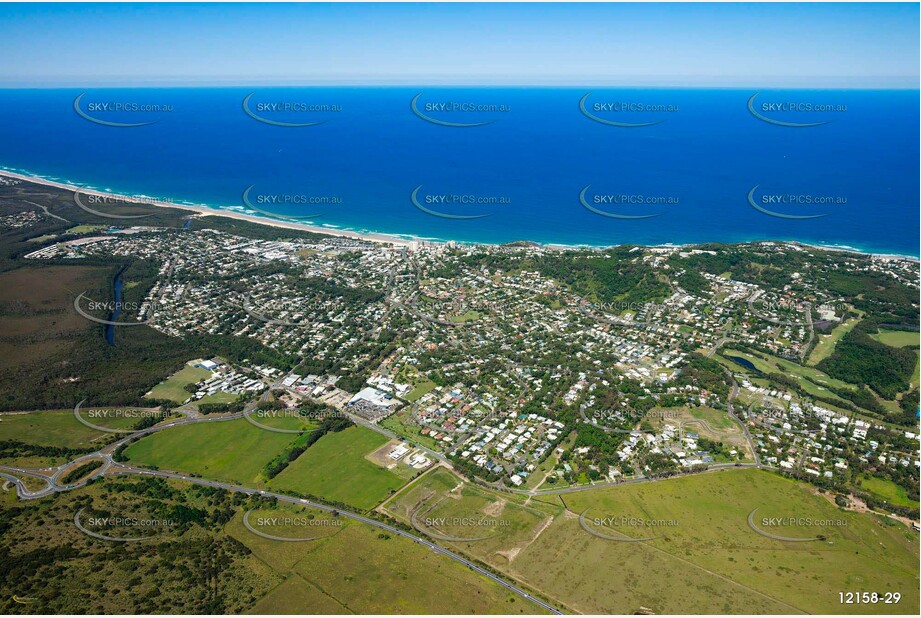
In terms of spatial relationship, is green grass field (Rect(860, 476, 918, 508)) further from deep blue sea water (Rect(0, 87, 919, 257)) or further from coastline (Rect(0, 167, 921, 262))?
deep blue sea water (Rect(0, 87, 919, 257))

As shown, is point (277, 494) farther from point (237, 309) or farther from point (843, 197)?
point (843, 197)

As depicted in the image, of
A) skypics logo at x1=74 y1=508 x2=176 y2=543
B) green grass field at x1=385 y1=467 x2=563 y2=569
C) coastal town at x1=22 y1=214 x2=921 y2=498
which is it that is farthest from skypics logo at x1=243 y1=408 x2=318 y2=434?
green grass field at x1=385 y1=467 x2=563 y2=569

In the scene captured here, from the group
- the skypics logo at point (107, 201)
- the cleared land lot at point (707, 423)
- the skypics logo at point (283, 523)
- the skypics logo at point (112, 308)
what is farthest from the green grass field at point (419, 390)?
the skypics logo at point (107, 201)

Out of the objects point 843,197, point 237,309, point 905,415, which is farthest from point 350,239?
point 843,197

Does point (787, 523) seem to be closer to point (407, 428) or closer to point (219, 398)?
point (407, 428)

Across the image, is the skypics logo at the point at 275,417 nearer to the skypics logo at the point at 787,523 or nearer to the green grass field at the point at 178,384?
the green grass field at the point at 178,384
